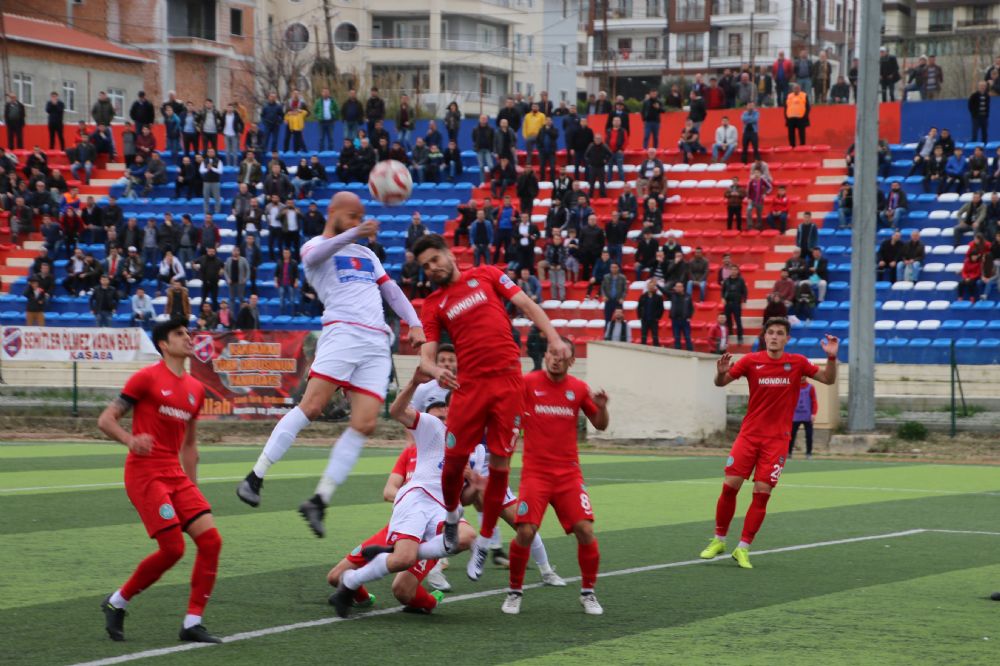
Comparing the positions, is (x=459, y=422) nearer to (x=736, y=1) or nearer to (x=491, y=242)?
(x=491, y=242)

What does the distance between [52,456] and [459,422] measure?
16185 mm

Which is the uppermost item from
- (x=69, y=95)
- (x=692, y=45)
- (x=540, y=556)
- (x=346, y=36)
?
(x=692, y=45)

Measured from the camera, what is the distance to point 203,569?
862cm

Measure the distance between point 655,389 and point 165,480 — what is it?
743 inches

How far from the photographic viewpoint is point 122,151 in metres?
45.8

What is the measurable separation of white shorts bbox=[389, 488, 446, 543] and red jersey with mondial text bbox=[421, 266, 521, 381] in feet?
2.89

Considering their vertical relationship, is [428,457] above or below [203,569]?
above

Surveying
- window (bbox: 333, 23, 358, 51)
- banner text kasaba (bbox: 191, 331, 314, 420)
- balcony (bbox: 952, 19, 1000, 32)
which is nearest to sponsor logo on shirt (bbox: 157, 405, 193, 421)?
banner text kasaba (bbox: 191, 331, 314, 420)

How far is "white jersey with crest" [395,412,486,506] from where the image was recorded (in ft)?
32.5

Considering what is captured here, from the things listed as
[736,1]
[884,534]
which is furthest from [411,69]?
[884,534]

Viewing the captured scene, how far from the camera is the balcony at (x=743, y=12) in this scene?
3959 inches

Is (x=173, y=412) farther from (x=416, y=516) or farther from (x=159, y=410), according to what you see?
(x=416, y=516)

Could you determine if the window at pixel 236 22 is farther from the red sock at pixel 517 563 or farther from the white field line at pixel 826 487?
the red sock at pixel 517 563

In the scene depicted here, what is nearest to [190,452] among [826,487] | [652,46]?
[826,487]
